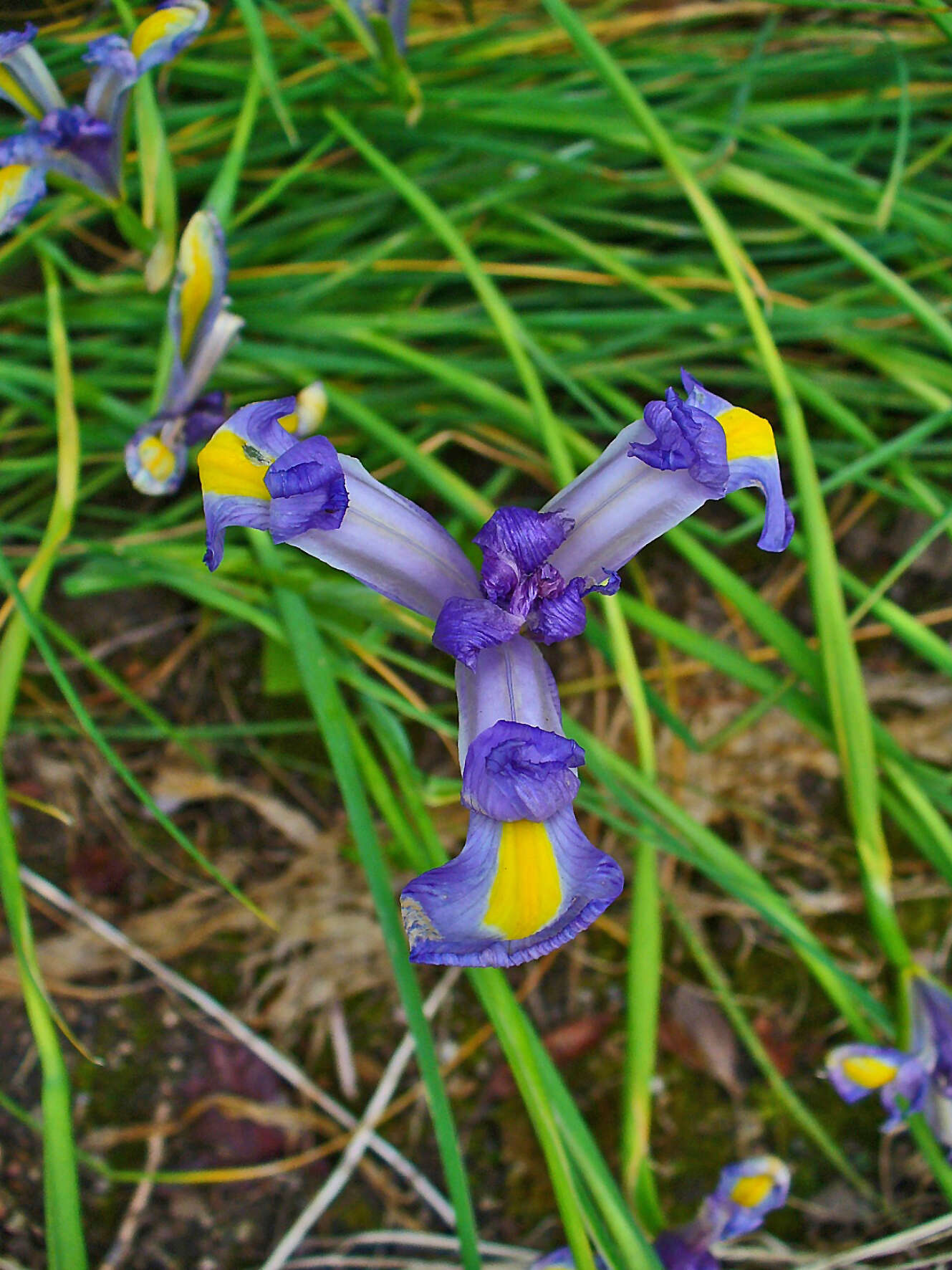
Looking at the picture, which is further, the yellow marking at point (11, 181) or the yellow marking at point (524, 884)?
the yellow marking at point (11, 181)

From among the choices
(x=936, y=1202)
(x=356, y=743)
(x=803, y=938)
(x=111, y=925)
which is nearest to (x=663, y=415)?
(x=356, y=743)

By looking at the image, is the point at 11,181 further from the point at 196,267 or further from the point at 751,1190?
the point at 751,1190

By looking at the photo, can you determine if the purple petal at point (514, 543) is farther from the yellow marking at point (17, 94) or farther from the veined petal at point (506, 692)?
the yellow marking at point (17, 94)

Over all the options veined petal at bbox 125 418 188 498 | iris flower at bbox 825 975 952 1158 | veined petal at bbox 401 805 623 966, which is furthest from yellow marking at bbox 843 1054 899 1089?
veined petal at bbox 125 418 188 498

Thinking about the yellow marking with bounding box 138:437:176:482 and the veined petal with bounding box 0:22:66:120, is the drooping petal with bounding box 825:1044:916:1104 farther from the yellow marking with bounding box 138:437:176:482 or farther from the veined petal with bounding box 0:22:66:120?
the veined petal with bounding box 0:22:66:120

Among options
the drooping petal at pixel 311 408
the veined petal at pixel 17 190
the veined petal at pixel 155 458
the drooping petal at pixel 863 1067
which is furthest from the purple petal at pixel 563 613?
the veined petal at pixel 17 190

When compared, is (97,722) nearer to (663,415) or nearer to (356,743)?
(356,743)

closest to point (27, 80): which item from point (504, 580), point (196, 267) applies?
point (196, 267)
